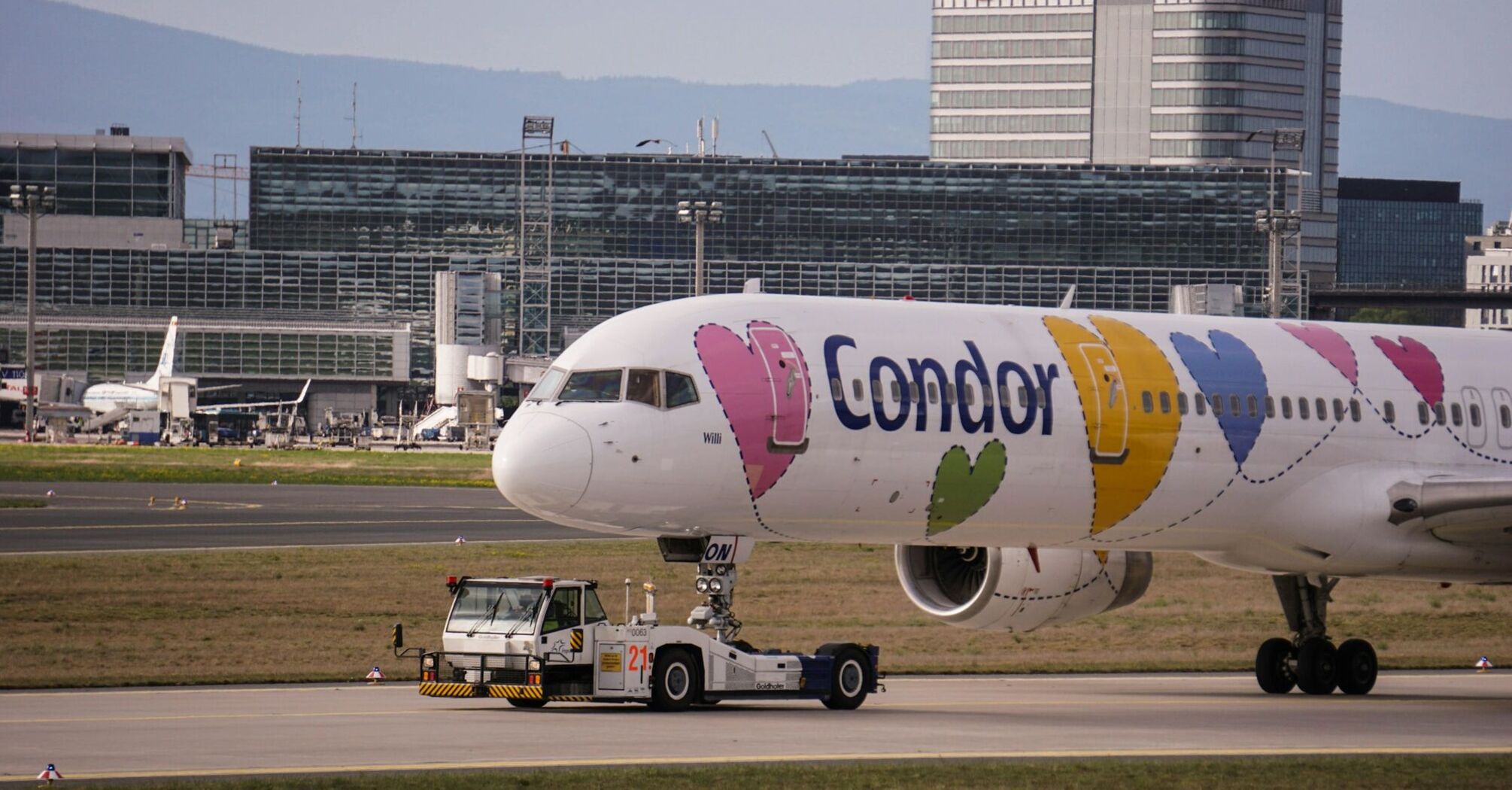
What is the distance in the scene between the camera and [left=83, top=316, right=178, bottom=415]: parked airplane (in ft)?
507

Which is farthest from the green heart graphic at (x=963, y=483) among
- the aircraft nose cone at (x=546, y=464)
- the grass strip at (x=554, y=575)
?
the grass strip at (x=554, y=575)

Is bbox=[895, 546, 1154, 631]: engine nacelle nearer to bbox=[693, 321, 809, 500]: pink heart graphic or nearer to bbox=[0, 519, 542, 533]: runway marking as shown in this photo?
bbox=[693, 321, 809, 500]: pink heart graphic

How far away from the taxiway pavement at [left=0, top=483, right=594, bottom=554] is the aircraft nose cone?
29119 mm

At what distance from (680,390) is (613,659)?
387cm

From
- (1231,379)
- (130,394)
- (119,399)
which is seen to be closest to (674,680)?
(1231,379)

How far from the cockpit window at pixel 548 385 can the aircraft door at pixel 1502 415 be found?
15.8 metres

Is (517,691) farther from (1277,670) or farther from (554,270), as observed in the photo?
(554,270)

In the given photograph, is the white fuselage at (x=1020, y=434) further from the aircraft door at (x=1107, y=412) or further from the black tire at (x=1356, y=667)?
the black tire at (x=1356, y=667)

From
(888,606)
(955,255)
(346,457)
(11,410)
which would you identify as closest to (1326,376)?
(888,606)

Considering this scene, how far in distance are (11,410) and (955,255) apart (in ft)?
303

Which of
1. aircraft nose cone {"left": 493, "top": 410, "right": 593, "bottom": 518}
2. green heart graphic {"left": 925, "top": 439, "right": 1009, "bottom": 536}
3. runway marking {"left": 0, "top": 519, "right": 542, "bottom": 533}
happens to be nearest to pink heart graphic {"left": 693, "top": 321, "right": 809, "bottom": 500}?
aircraft nose cone {"left": 493, "top": 410, "right": 593, "bottom": 518}

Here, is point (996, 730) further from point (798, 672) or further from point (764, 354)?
point (764, 354)

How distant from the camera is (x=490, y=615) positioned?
2698 centimetres

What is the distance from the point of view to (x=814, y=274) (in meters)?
194
